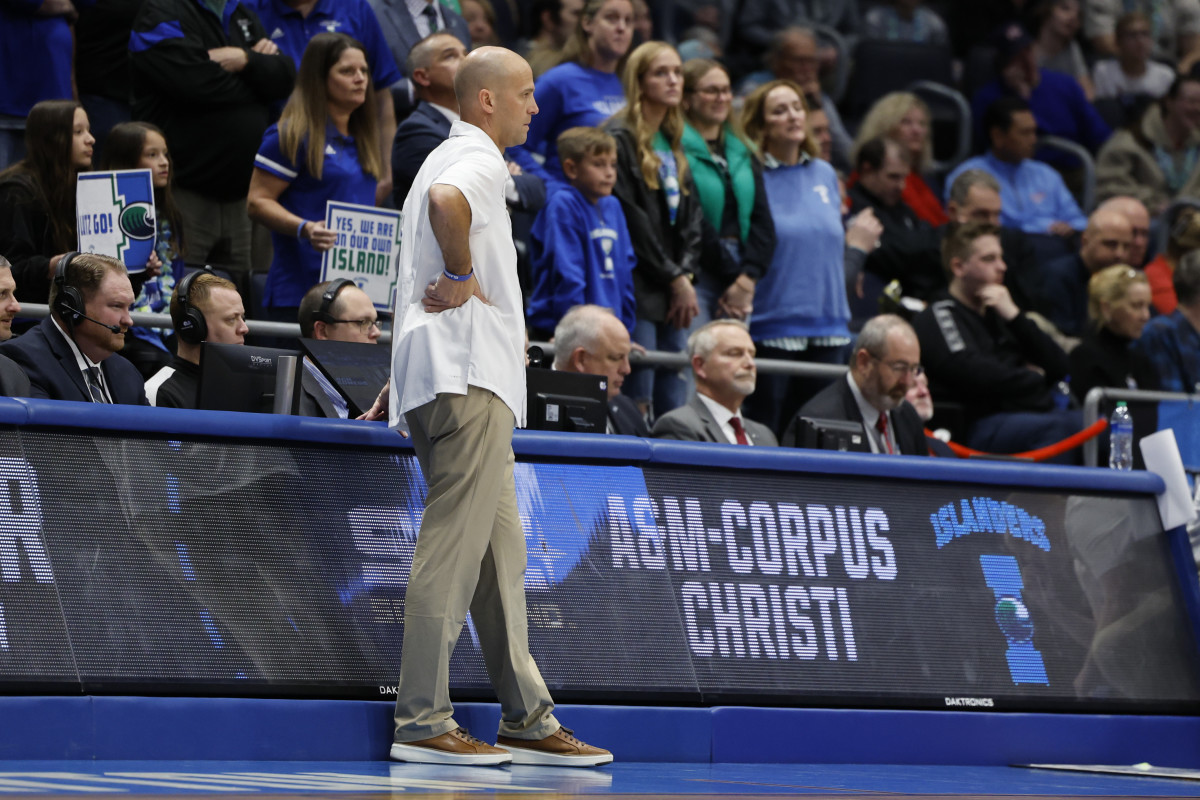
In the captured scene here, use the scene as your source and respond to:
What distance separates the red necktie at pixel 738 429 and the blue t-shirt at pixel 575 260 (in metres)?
1.15

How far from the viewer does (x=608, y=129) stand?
9570 millimetres

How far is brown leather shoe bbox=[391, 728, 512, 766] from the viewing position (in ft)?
17.1

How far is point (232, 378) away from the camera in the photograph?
6.01 m

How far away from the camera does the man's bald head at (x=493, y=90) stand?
5.57 metres

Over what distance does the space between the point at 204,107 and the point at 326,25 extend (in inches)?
39.7

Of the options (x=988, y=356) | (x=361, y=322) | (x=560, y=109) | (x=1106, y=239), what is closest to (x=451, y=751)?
(x=361, y=322)

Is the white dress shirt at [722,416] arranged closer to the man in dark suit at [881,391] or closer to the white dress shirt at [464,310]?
the man in dark suit at [881,391]

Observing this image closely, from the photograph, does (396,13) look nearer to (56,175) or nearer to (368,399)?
(56,175)

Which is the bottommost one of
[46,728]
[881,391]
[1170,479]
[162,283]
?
[46,728]

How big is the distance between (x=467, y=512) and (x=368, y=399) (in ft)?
3.88

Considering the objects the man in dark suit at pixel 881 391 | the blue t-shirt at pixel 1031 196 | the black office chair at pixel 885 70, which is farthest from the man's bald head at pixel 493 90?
the black office chair at pixel 885 70

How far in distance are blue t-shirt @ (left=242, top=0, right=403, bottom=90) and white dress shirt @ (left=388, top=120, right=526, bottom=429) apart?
456cm

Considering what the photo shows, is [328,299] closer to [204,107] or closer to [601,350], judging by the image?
[601,350]

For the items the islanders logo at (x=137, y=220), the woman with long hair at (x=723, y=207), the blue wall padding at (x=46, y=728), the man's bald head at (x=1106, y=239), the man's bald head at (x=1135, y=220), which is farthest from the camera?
the man's bald head at (x=1135, y=220)
